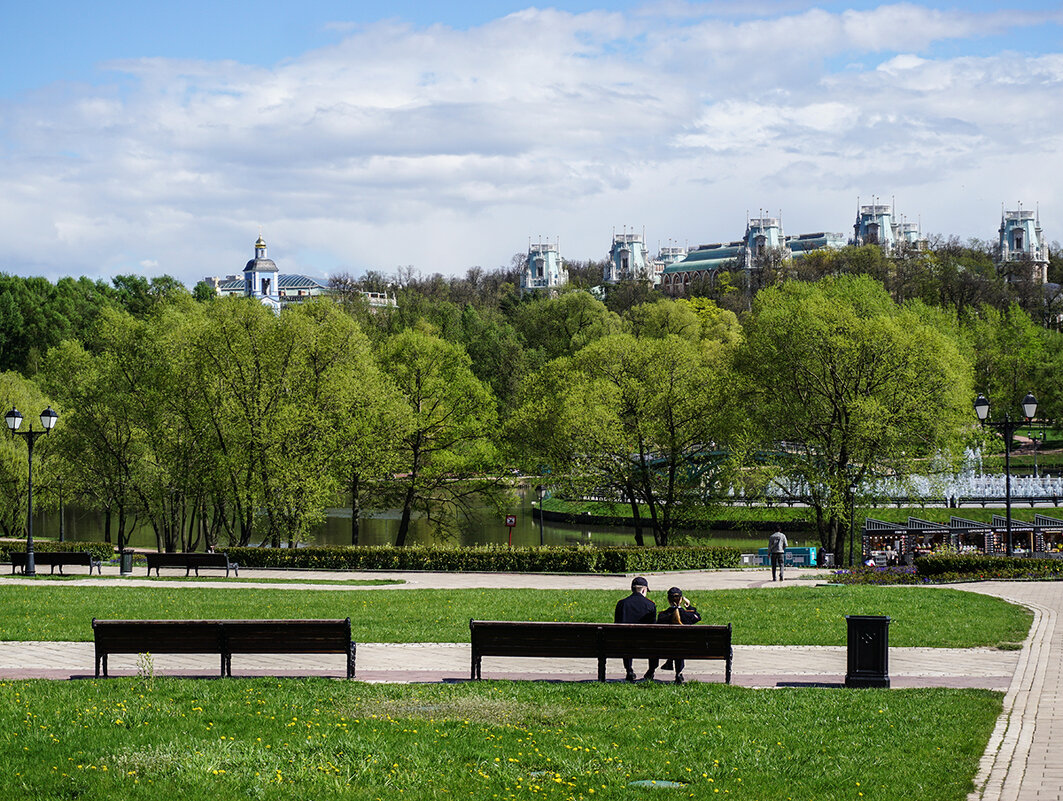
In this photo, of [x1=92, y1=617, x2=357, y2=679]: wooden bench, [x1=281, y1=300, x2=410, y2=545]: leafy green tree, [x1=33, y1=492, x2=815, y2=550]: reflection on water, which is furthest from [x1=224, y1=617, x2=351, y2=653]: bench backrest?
[x1=33, y1=492, x2=815, y2=550]: reflection on water

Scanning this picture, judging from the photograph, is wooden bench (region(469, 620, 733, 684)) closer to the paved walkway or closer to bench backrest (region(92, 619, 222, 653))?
the paved walkway

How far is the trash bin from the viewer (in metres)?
14.1

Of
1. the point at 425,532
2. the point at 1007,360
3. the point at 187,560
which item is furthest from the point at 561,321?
the point at 187,560

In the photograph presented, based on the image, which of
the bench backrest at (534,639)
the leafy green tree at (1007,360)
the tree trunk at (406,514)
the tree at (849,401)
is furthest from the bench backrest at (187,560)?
the leafy green tree at (1007,360)

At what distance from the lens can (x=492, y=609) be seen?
22141mm

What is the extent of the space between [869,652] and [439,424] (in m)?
38.6

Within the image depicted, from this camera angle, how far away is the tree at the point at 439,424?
5147 cm

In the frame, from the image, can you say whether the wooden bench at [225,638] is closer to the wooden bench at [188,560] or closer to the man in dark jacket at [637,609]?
the man in dark jacket at [637,609]

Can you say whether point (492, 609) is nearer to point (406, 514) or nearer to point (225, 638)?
point (225, 638)

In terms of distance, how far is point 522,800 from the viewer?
9047mm

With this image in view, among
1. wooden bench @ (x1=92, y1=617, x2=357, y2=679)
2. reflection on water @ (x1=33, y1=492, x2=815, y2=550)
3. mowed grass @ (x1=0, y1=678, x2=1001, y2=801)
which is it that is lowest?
reflection on water @ (x1=33, y1=492, x2=815, y2=550)

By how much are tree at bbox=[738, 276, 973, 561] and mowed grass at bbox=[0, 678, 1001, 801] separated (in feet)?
97.9

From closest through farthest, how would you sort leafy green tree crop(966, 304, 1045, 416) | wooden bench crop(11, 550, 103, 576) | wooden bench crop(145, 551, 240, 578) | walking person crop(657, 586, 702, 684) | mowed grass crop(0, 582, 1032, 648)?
walking person crop(657, 586, 702, 684)
mowed grass crop(0, 582, 1032, 648)
wooden bench crop(11, 550, 103, 576)
wooden bench crop(145, 551, 240, 578)
leafy green tree crop(966, 304, 1045, 416)

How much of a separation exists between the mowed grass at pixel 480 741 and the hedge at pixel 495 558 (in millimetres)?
19610
